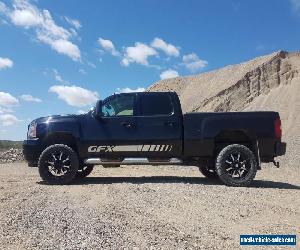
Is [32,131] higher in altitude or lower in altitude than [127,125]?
lower

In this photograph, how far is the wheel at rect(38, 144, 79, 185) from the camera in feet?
34.6

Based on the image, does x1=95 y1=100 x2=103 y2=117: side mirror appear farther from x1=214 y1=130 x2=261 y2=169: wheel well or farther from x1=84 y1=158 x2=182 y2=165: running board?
x1=214 y1=130 x2=261 y2=169: wheel well

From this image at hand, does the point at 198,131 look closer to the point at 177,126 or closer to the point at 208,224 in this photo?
the point at 177,126

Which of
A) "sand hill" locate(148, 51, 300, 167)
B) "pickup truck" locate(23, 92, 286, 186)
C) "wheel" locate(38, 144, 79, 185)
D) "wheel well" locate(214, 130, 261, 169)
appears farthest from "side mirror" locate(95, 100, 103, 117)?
"sand hill" locate(148, 51, 300, 167)

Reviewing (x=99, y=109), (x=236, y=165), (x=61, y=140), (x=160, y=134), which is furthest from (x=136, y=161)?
(x=236, y=165)

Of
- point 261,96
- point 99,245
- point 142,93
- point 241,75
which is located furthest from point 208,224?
point 241,75

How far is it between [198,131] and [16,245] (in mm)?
6095

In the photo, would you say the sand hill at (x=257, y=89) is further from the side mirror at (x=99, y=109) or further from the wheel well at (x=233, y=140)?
the side mirror at (x=99, y=109)

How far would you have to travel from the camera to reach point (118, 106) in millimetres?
10969

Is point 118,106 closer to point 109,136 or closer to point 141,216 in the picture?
point 109,136

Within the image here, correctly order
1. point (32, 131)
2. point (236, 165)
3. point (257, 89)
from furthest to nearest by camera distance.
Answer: point (257, 89) < point (32, 131) < point (236, 165)

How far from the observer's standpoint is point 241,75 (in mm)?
66062

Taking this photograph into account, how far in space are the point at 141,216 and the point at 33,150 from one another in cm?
504

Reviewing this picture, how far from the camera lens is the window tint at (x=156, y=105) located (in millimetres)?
10875
